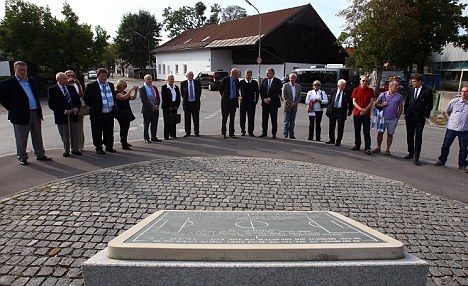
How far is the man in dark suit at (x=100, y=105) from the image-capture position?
24.7ft

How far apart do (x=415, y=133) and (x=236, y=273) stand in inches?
258

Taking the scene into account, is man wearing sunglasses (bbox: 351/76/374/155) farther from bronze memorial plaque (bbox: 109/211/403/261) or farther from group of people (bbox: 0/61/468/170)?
bronze memorial plaque (bbox: 109/211/403/261)

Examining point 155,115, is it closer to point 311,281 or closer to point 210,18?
point 311,281

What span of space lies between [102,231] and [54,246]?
0.53 meters

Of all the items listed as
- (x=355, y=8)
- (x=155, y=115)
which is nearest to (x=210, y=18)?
(x=355, y=8)

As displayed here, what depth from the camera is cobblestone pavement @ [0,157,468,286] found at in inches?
140

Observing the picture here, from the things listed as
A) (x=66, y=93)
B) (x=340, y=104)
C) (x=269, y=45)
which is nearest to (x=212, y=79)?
(x=269, y=45)

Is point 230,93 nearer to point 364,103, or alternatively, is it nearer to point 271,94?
point 271,94

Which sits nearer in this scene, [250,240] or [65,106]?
[250,240]

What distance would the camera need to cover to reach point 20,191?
5.43 metres

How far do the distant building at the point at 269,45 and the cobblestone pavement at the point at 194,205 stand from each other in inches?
1229

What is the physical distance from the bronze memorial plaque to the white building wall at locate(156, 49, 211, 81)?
4103 cm

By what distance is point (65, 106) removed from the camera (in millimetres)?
7172

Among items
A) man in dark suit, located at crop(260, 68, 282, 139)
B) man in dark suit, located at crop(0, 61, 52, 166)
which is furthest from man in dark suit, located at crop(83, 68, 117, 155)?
man in dark suit, located at crop(260, 68, 282, 139)
